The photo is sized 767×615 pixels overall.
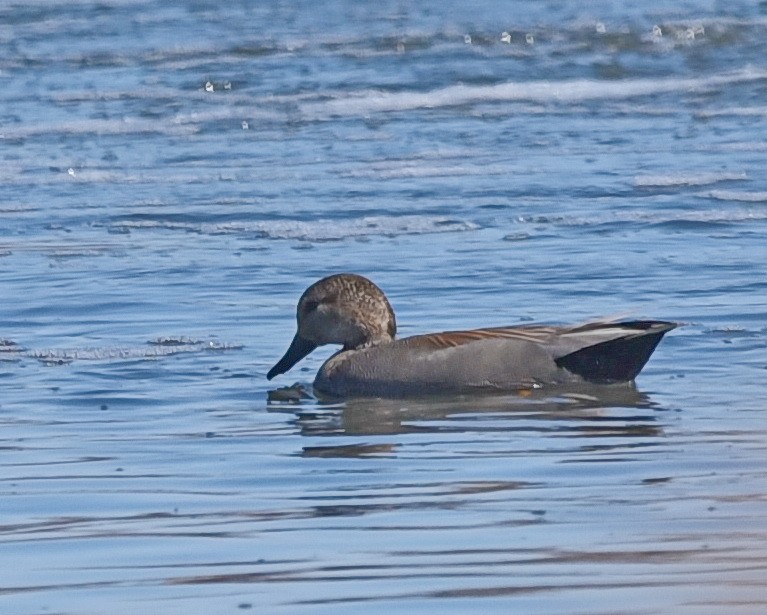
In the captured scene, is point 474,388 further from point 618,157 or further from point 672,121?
point 672,121

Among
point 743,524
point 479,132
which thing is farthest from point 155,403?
point 479,132

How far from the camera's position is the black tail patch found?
8.47 metres

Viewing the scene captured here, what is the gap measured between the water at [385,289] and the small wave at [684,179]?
0.04 metres

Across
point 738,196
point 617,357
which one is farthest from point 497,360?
point 738,196

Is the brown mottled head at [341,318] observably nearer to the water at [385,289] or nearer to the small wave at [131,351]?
the water at [385,289]

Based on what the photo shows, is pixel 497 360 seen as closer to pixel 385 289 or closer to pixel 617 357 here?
pixel 617 357

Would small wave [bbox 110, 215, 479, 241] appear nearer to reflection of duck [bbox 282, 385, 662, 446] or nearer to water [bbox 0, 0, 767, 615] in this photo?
water [bbox 0, 0, 767, 615]

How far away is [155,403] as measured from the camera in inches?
336

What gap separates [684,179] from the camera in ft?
46.9

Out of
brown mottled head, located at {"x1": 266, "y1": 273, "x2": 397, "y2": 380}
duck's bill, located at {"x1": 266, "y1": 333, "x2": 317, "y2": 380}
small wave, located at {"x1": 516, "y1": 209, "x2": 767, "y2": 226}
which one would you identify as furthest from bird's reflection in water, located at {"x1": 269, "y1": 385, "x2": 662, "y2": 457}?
small wave, located at {"x1": 516, "y1": 209, "x2": 767, "y2": 226}

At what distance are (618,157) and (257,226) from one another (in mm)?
3290

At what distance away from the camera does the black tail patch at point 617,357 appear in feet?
27.8

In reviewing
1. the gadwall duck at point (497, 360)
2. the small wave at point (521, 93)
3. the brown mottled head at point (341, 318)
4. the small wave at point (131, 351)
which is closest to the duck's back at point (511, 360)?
the gadwall duck at point (497, 360)

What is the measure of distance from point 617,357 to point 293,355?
55.1 inches
